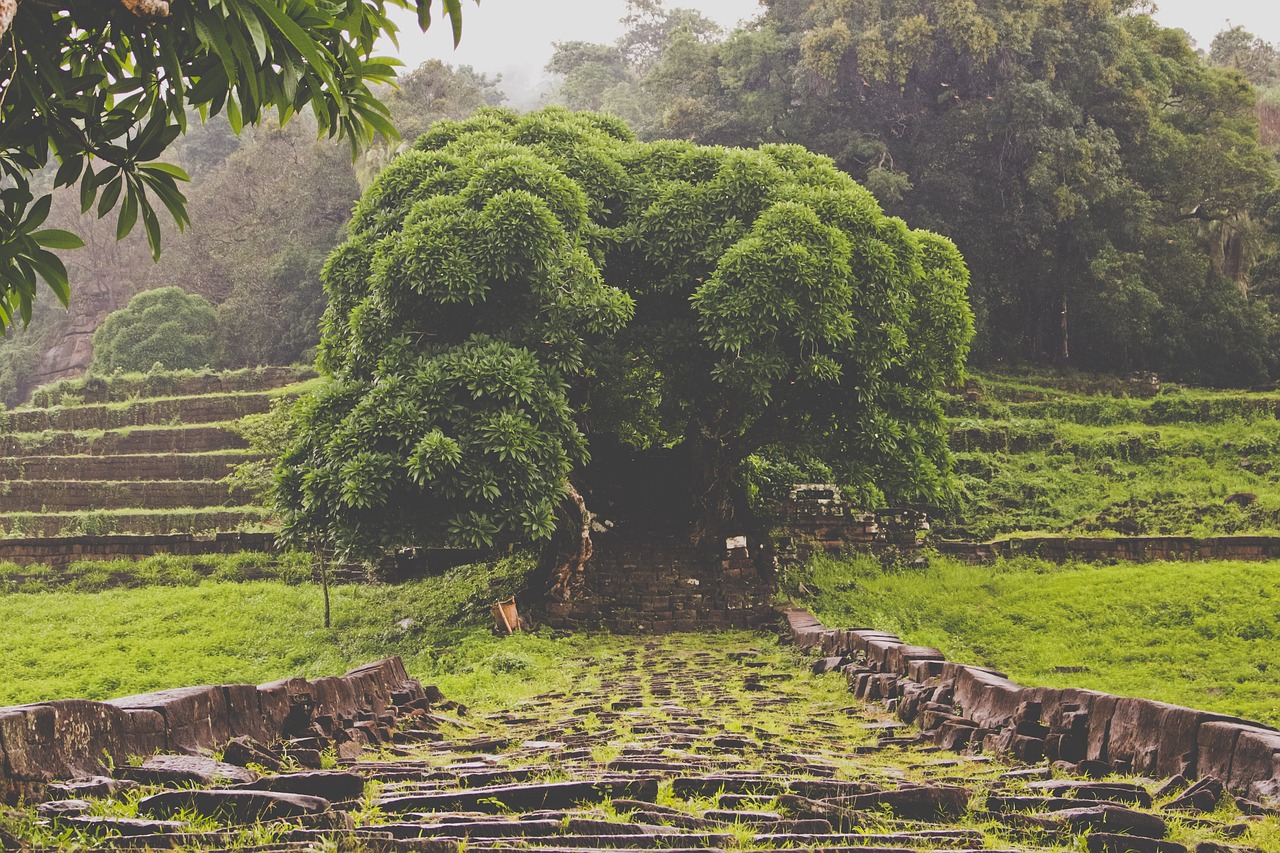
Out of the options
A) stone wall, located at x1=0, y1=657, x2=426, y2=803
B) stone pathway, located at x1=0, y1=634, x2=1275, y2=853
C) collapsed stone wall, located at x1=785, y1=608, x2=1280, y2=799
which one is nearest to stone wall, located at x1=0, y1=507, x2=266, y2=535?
stone wall, located at x1=0, y1=657, x2=426, y2=803

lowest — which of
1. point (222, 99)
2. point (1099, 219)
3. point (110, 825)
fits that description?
point (110, 825)

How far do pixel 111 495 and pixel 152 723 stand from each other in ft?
72.1

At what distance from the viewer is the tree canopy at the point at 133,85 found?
2859 mm

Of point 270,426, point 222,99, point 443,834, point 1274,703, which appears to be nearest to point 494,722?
point 443,834

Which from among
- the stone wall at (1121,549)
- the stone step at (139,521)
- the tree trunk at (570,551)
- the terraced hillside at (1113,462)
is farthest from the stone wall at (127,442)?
the stone wall at (1121,549)

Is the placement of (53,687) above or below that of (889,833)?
below

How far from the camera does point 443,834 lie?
8.74 ft

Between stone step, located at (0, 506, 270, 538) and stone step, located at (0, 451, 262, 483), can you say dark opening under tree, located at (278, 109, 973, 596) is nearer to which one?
stone step, located at (0, 506, 270, 538)

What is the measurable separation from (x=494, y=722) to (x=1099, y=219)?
23965 mm

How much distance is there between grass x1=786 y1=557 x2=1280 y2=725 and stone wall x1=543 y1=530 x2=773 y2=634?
836 mm

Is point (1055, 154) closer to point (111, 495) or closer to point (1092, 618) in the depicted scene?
point (1092, 618)

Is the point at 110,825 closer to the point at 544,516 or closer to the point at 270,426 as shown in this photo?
the point at 544,516

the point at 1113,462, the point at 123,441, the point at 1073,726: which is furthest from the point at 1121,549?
the point at 123,441

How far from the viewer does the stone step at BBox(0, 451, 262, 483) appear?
23.8 metres
